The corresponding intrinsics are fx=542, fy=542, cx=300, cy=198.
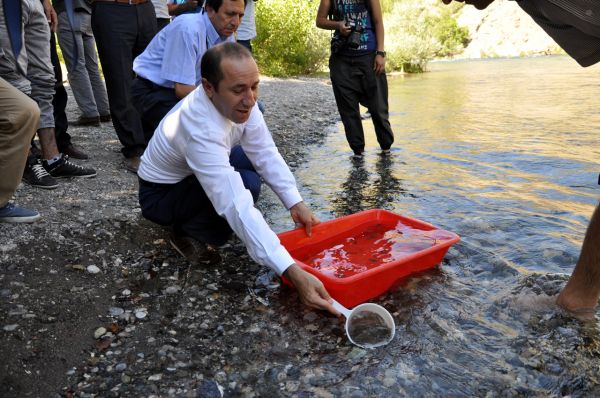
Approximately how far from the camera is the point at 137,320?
8.59 ft

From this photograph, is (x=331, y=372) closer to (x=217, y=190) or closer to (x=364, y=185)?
(x=217, y=190)

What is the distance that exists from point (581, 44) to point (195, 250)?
2.29 metres

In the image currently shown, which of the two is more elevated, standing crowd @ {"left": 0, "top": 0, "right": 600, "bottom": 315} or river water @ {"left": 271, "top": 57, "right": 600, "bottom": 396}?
standing crowd @ {"left": 0, "top": 0, "right": 600, "bottom": 315}

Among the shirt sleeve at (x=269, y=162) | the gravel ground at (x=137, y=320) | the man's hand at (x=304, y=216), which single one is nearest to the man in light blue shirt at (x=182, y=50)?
the gravel ground at (x=137, y=320)

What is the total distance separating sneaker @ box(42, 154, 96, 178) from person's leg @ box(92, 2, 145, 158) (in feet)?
1.85

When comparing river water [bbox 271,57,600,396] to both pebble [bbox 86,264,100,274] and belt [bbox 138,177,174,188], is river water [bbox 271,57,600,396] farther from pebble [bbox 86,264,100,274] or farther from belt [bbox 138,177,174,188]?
pebble [bbox 86,264,100,274]

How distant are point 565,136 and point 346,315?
18.5ft

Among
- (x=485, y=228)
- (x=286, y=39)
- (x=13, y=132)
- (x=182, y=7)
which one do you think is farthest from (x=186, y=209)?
(x=286, y=39)

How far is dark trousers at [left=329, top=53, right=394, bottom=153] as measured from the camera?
5359 mm

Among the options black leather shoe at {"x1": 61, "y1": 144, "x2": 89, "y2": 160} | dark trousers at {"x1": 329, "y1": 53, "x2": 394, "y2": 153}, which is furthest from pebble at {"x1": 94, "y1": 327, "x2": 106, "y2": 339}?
dark trousers at {"x1": 329, "y1": 53, "x2": 394, "y2": 153}

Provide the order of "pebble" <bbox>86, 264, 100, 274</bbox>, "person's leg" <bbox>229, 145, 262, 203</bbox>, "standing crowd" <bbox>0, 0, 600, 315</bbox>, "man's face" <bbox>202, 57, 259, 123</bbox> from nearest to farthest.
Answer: "standing crowd" <bbox>0, 0, 600, 315</bbox>
"man's face" <bbox>202, 57, 259, 123</bbox>
"pebble" <bbox>86, 264, 100, 274</bbox>
"person's leg" <bbox>229, 145, 262, 203</bbox>

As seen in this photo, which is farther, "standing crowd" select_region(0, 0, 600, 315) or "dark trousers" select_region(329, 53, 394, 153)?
"dark trousers" select_region(329, 53, 394, 153)

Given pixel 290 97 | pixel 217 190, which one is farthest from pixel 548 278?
pixel 290 97

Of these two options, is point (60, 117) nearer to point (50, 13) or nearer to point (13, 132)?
point (50, 13)
